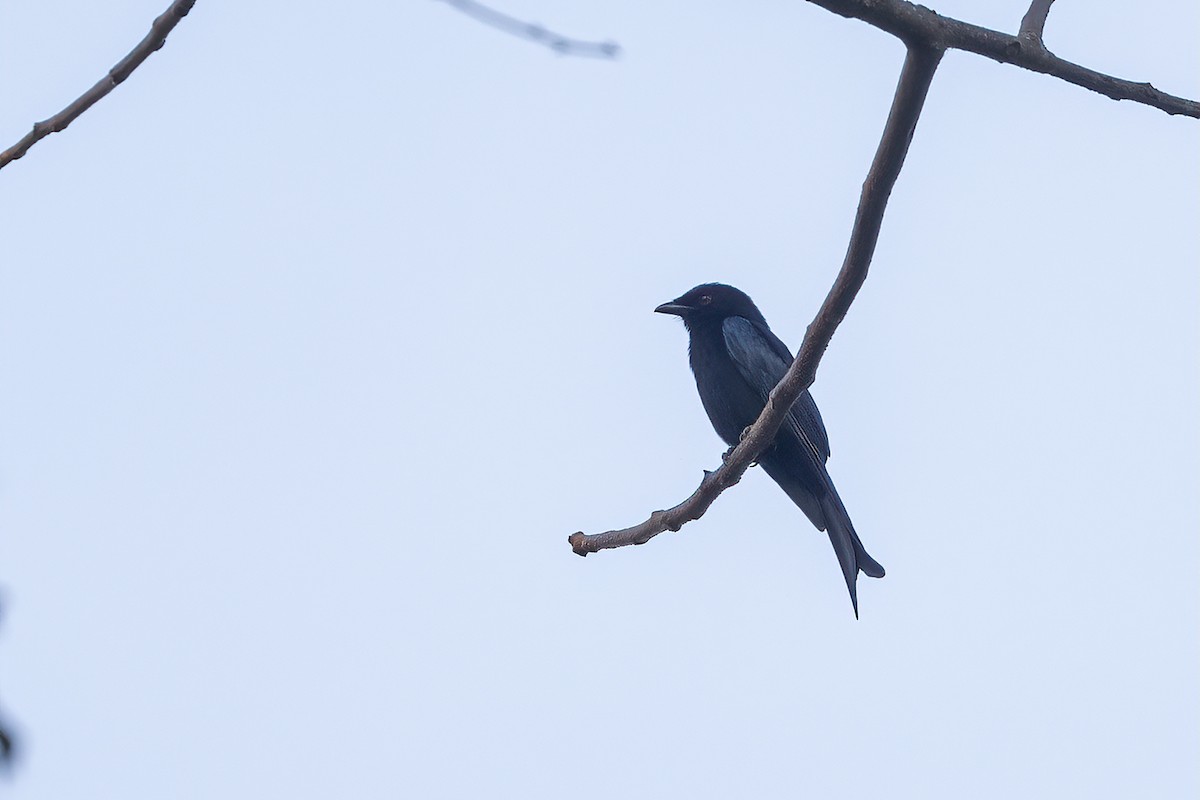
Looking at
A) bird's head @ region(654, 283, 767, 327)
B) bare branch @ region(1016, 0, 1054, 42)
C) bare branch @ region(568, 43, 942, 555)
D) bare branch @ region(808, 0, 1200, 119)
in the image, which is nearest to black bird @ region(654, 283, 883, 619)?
bird's head @ region(654, 283, 767, 327)

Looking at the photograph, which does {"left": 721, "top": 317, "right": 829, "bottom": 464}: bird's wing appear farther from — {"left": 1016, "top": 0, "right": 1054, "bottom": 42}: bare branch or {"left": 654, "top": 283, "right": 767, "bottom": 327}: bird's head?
{"left": 1016, "top": 0, "right": 1054, "bottom": 42}: bare branch

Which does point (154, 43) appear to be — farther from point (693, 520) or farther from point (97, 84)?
Answer: point (693, 520)

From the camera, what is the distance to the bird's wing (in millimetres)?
6168

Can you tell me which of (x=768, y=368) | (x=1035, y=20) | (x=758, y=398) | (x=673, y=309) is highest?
(x=1035, y=20)

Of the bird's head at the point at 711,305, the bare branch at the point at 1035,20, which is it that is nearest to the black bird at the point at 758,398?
the bird's head at the point at 711,305

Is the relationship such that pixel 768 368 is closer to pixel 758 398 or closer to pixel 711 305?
pixel 758 398

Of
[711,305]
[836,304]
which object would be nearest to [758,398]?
[711,305]

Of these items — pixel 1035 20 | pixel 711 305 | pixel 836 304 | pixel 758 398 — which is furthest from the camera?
pixel 711 305

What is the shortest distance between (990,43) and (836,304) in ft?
2.77

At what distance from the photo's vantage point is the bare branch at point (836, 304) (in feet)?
8.05

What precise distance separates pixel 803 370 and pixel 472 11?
5.25 feet

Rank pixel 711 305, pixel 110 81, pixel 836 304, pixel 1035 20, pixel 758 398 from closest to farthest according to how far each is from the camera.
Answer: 1. pixel 110 81
2. pixel 1035 20
3. pixel 836 304
4. pixel 758 398
5. pixel 711 305

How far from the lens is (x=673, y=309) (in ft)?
24.6

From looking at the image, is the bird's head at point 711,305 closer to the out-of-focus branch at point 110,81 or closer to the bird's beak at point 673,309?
the bird's beak at point 673,309
